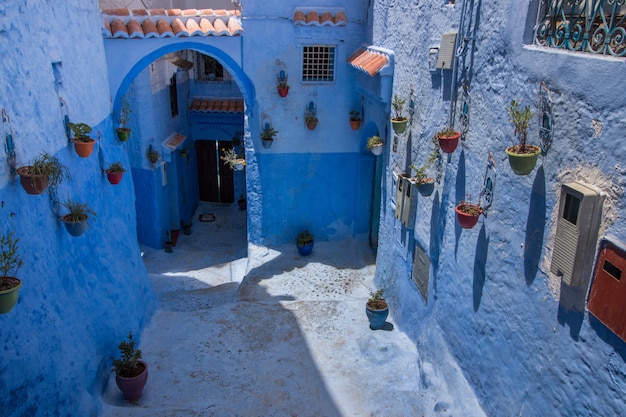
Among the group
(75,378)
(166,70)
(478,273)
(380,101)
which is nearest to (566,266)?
(478,273)

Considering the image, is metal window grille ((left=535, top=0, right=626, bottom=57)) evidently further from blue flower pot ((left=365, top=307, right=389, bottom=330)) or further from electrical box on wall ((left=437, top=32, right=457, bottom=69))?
blue flower pot ((left=365, top=307, right=389, bottom=330))

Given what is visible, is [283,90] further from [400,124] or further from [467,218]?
[467,218]

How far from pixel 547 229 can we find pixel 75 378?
527 centimetres

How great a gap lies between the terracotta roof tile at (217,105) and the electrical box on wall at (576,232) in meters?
13.6

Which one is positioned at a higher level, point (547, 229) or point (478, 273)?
point (547, 229)

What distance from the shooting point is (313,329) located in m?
9.12

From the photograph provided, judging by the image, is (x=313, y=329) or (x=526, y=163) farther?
(x=313, y=329)

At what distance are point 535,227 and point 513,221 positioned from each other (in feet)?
1.27

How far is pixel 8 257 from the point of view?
4.67 metres

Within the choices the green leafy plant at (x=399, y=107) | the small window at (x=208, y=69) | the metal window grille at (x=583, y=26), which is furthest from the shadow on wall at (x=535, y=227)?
the small window at (x=208, y=69)

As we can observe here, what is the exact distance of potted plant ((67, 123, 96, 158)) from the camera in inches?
272

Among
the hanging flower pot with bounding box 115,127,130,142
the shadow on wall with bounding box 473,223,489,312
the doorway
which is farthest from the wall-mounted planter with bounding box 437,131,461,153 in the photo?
the doorway

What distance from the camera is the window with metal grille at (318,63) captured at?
37.2 ft

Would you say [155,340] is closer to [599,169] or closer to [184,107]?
[599,169]
